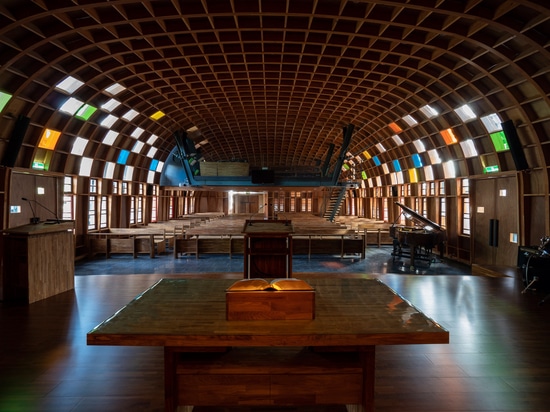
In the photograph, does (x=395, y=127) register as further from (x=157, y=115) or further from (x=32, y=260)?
(x=32, y=260)

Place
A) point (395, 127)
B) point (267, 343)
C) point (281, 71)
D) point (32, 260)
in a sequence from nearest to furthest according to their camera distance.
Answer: point (267, 343)
point (32, 260)
point (281, 71)
point (395, 127)

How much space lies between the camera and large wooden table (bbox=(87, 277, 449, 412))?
6.82 ft

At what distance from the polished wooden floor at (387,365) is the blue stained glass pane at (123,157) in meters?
12.6

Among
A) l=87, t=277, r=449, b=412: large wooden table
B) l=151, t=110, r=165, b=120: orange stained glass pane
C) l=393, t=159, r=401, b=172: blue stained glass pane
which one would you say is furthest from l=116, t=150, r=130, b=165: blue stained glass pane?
l=393, t=159, r=401, b=172: blue stained glass pane

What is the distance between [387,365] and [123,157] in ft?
56.8

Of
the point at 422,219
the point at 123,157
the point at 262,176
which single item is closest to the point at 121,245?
the point at 123,157

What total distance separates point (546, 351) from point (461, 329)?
0.97 metres

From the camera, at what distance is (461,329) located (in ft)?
15.3

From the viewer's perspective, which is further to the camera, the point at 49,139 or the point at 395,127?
the point at 395,127

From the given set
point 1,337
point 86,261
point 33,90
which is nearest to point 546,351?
point 1,337

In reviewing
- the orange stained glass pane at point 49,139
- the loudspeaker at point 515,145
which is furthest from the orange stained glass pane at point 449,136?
the orange stained glass pane at point 49,139

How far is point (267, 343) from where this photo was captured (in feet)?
6.77

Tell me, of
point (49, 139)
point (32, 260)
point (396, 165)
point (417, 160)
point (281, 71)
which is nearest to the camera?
point (32, 260)

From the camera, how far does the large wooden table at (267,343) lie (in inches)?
81.9
